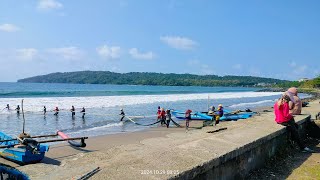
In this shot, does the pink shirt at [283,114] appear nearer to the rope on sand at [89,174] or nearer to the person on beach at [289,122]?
the person on beach at [289,122]

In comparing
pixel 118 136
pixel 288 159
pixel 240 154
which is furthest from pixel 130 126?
pixel 240 154

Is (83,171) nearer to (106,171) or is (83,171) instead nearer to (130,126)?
(106,171)

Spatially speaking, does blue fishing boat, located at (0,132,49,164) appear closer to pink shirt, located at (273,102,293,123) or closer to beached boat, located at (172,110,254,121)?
pink shirt, located at (273,102,293,123)

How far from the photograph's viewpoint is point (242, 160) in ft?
16.8

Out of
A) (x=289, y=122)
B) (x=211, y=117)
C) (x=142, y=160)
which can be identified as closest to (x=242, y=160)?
(x=142, y=160)

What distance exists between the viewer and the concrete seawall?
4.00 metres

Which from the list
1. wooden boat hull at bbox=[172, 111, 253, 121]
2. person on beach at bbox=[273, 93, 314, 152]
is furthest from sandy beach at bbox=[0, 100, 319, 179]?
wooden boat hull at bbox=[172, 111, 253, 121]

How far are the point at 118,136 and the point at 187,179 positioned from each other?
15.1 m

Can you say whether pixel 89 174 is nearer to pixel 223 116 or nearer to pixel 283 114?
pixel 283 114

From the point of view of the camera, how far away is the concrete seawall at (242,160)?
13.1 feet

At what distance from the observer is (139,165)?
12.6ft

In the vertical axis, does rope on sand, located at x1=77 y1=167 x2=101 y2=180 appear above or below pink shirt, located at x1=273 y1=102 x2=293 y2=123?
below

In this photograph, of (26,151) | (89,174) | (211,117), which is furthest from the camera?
(211,117)

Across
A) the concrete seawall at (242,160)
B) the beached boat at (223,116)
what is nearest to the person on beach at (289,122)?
the concrete seawall at (242,160)
